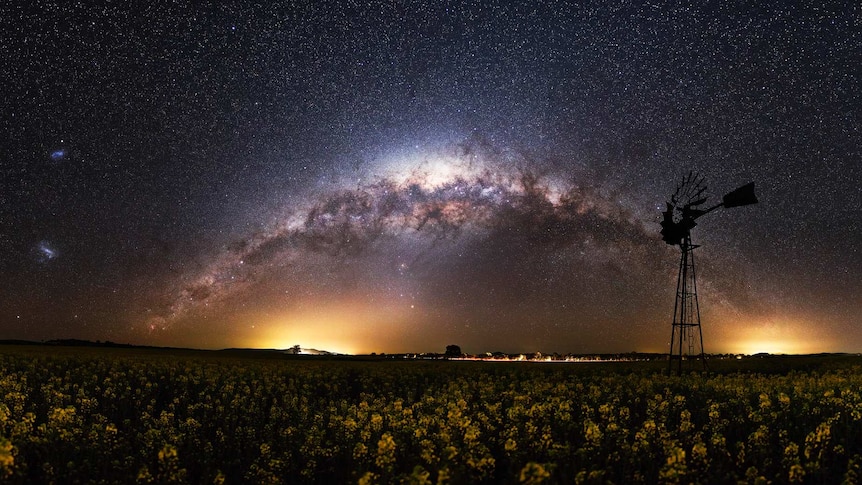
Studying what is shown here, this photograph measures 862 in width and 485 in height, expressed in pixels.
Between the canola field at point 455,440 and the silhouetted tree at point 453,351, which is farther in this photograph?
the silhouetted tree at point 453,351

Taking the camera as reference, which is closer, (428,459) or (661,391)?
(428,459)

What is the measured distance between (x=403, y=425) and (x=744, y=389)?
1251 cm

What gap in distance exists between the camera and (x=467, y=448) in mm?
10648

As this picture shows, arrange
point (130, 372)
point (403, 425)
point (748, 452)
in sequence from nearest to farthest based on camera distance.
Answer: point (748, 452) < point (403, 425) < point (130, 372)

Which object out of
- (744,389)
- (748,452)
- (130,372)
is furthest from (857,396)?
(130,372)

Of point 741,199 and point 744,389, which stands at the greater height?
point 741,199

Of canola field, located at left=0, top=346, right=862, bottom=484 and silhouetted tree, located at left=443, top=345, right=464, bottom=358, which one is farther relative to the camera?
silhouetted tree, located at left=443, top=345, right=464, bottom=358

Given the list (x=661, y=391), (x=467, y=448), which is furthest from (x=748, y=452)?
(x=661, y=391)

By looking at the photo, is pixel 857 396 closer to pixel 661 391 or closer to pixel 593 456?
pixel 661 391

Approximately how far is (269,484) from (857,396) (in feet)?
51.0

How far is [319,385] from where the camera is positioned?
2672 centimetres

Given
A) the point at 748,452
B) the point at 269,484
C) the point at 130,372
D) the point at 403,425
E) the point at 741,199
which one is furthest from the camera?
the point at 741,199

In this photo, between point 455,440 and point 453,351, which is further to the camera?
point 453,351

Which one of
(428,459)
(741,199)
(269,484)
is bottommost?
(269,484)
